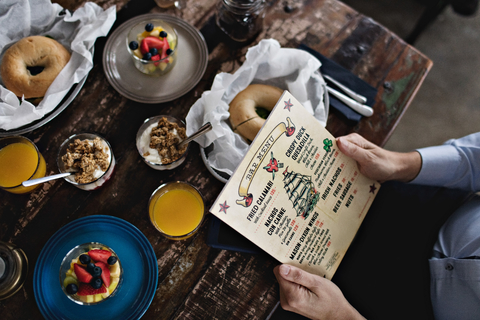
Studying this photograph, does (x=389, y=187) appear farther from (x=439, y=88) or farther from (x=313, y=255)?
(x=439, y=88)

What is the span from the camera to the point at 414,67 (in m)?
1.26

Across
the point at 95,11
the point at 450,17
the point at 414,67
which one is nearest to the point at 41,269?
the point at 95,11

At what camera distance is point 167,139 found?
40.4 inches

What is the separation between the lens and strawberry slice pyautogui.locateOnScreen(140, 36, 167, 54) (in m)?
1.09

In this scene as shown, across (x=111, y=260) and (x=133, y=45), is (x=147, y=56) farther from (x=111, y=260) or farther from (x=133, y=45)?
(x=111, y=260)

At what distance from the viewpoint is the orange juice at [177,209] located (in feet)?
3.43

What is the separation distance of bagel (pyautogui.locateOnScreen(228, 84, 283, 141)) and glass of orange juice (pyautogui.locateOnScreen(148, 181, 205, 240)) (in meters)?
0.27

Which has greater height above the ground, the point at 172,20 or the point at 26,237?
the point at 172,20

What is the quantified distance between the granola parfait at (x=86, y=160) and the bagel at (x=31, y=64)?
22cm

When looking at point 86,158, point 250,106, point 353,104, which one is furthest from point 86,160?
point 353,104

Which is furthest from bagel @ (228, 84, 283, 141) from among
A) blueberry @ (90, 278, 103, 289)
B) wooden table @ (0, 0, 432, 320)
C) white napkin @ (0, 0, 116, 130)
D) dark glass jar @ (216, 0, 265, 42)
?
blueberry @ (90, 278, 103, 289)

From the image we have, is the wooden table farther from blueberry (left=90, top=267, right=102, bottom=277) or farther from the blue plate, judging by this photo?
blueberry (left=90, top=267, right=102, bottom=277)

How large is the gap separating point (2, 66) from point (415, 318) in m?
1.63

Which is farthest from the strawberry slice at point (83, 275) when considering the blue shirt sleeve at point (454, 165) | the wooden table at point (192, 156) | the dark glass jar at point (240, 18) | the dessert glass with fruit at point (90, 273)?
the blue shirt sleeve at point (454, 165)
